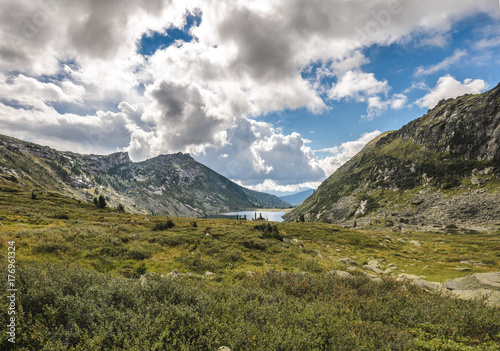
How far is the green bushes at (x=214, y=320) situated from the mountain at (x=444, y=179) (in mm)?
125103

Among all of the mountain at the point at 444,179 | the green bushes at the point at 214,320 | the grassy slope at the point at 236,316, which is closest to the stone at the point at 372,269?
the grassy slope at the point at 236,316

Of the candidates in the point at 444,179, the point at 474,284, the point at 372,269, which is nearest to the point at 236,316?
the point at 474,284

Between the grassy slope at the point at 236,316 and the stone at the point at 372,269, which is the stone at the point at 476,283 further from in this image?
the stone at the point at 372,269

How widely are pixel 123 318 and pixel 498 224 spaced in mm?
136714

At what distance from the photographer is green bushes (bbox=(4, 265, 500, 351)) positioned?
5.89 m

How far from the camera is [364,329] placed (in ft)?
23.4

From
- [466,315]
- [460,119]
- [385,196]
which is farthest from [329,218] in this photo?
[466,315]

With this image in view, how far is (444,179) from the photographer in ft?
453

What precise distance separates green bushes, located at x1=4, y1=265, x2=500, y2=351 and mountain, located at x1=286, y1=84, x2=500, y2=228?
12510 cm

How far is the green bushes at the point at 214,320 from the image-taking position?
5.89m

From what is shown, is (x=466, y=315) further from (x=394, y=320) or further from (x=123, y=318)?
(x=123, y=318)

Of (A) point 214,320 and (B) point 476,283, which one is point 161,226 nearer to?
(A) point 214,320

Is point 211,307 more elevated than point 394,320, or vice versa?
point 211,307

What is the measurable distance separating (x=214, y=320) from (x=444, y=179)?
189 meters
